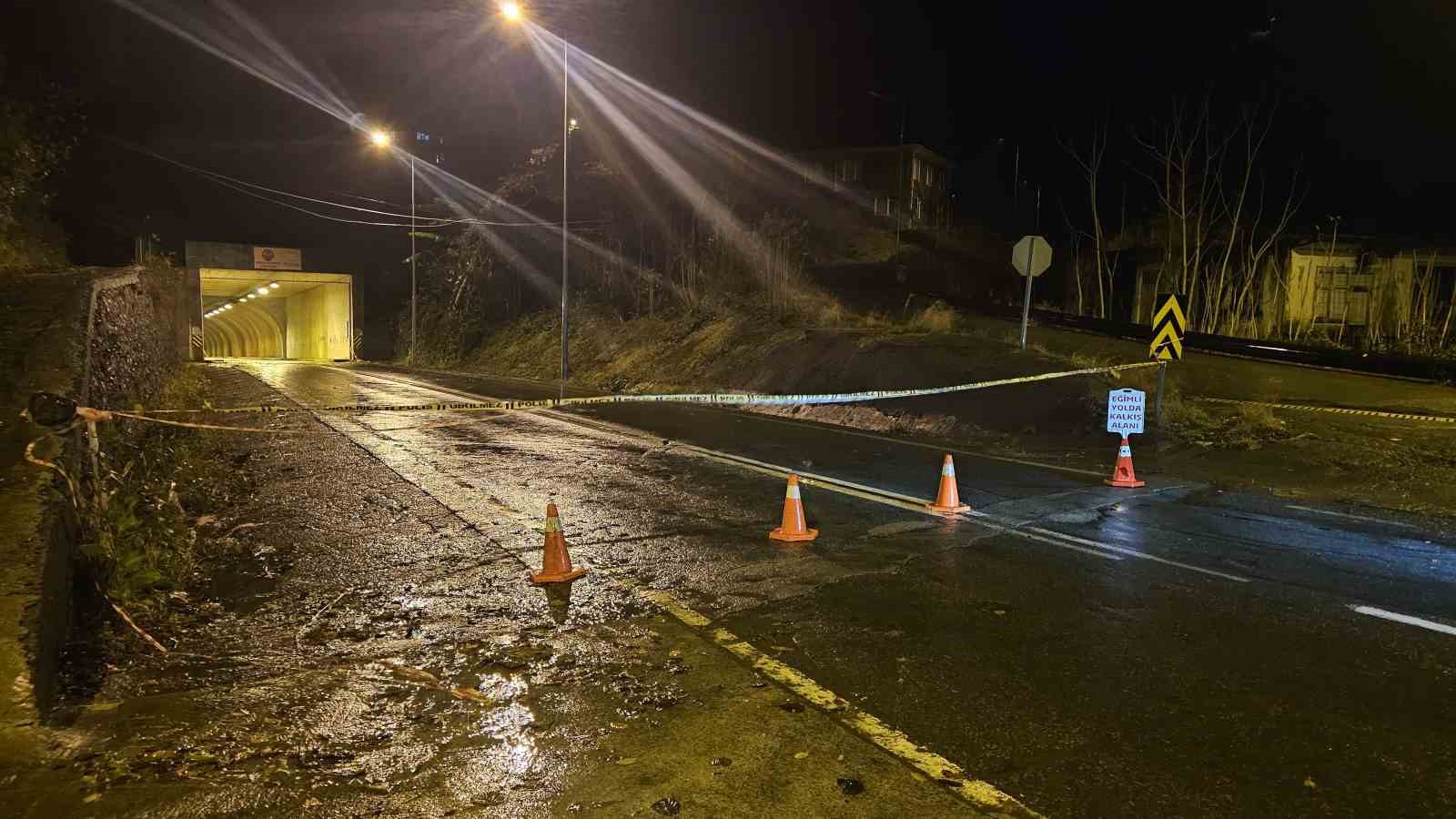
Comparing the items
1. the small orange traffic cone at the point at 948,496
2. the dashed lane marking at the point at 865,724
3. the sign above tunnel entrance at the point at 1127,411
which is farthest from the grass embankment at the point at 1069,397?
the dashed lane marking at the point at 865,724

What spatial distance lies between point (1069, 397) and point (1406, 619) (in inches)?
351

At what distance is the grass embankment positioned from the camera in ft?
35.7

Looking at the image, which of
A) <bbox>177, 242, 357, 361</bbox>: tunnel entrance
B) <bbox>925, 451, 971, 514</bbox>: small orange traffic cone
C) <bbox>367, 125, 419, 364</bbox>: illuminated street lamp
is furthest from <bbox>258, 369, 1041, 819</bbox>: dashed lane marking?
<bbox>367, 125, 419, 364</bbox>: illuminated street lamp

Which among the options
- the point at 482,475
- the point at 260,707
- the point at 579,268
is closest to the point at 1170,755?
the point at 260,707

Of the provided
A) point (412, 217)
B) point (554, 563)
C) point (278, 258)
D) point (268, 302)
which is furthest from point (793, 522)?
point (268, 302)

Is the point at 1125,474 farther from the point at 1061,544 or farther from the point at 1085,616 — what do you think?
the point at 1085,616

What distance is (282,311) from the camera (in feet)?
177

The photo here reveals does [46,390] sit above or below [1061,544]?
above

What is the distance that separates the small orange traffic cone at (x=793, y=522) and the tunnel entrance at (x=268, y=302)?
2807cm

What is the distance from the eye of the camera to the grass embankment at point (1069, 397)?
10867 millimetres

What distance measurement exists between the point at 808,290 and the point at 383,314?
91.3 feet

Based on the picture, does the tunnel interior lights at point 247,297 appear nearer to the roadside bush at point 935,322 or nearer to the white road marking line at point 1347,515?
the roadside bush at point 935,322

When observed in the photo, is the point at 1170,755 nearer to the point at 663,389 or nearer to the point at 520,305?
the point at 663,389

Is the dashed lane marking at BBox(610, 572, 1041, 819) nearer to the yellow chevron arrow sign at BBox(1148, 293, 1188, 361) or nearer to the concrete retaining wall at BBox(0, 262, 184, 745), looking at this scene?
the concrete retaining wall at BBox(0, 262, 184, 745)
